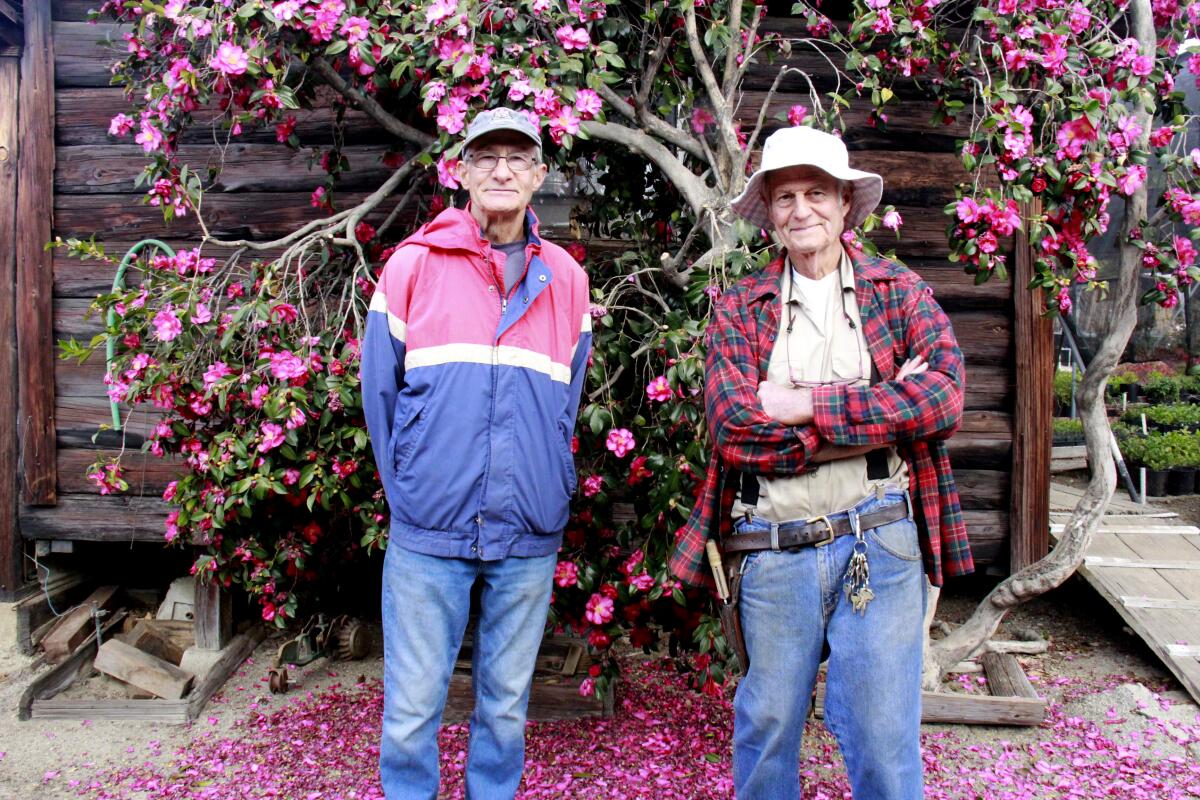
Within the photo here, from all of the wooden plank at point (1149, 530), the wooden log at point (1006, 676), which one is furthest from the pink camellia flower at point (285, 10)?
the wooden plank at point (1149, 530)

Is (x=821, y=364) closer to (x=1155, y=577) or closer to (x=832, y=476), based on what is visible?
(x=832, y=476)

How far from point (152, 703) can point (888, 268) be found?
356 cm

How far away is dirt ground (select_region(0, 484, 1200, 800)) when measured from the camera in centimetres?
346

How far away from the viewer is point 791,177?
7.16 ft

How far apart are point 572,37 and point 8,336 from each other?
10.6 ft

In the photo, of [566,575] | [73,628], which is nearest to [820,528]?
[566,575]

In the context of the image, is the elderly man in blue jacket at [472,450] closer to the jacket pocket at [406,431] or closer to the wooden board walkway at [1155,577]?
the jacket pocket at [406,431]

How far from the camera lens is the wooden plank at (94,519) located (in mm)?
4492

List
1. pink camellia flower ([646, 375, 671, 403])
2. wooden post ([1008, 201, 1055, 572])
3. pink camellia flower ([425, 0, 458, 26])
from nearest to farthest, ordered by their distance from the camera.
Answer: pink camellia flower ([646, 375, 671, 403]), pink camellia flower ([425, 0, 458, 26]), wooden post ([1008, 201, 1055, 572])

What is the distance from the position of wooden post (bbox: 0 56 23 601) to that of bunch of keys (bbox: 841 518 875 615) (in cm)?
417

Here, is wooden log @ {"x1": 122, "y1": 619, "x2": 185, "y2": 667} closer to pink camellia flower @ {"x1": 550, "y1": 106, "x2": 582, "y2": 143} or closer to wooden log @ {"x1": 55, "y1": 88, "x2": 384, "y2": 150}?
wooden log @ {"x1": 55, "y1": 88, "x2": 384, "y2": 150}

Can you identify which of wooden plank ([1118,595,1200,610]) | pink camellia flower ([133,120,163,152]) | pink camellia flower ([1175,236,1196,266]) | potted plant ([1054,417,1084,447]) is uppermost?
pink camellia flower ([133,120,163,152])

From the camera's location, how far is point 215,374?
3.06 m

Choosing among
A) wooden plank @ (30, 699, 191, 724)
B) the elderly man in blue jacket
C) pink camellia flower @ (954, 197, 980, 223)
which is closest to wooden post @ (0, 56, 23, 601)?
wooden plank @ (30, 699, 191, 724)
